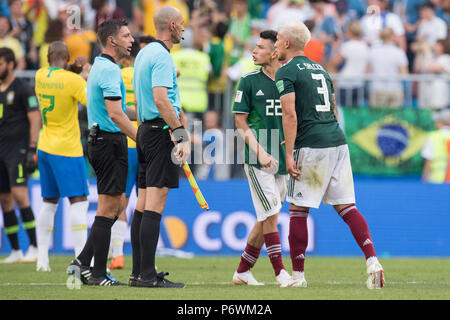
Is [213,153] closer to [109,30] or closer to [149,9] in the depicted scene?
[149,9]

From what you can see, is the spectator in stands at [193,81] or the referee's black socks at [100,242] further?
the spectator in stands at [193,81]

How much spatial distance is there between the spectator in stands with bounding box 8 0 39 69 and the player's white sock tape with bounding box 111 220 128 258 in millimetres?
5793

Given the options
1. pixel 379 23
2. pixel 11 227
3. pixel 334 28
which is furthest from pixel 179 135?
pixel 379 23

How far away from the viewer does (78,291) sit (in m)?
8.35

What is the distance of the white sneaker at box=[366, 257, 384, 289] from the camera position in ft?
27.6

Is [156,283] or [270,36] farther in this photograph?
[270,36]

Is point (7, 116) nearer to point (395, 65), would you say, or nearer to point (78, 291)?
point (78, 291)

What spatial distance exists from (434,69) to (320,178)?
8.49 meters

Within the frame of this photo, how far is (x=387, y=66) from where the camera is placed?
53.7ft

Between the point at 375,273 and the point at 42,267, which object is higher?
the point at 375,273

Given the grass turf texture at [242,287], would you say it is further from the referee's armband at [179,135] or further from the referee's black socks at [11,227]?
the referee's armband at [179,135]

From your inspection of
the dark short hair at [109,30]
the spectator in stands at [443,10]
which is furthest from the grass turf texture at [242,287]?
the spectator in stands at [443,10]

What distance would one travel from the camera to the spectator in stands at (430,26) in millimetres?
18000

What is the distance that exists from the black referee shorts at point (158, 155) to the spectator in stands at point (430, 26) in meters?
10.6
